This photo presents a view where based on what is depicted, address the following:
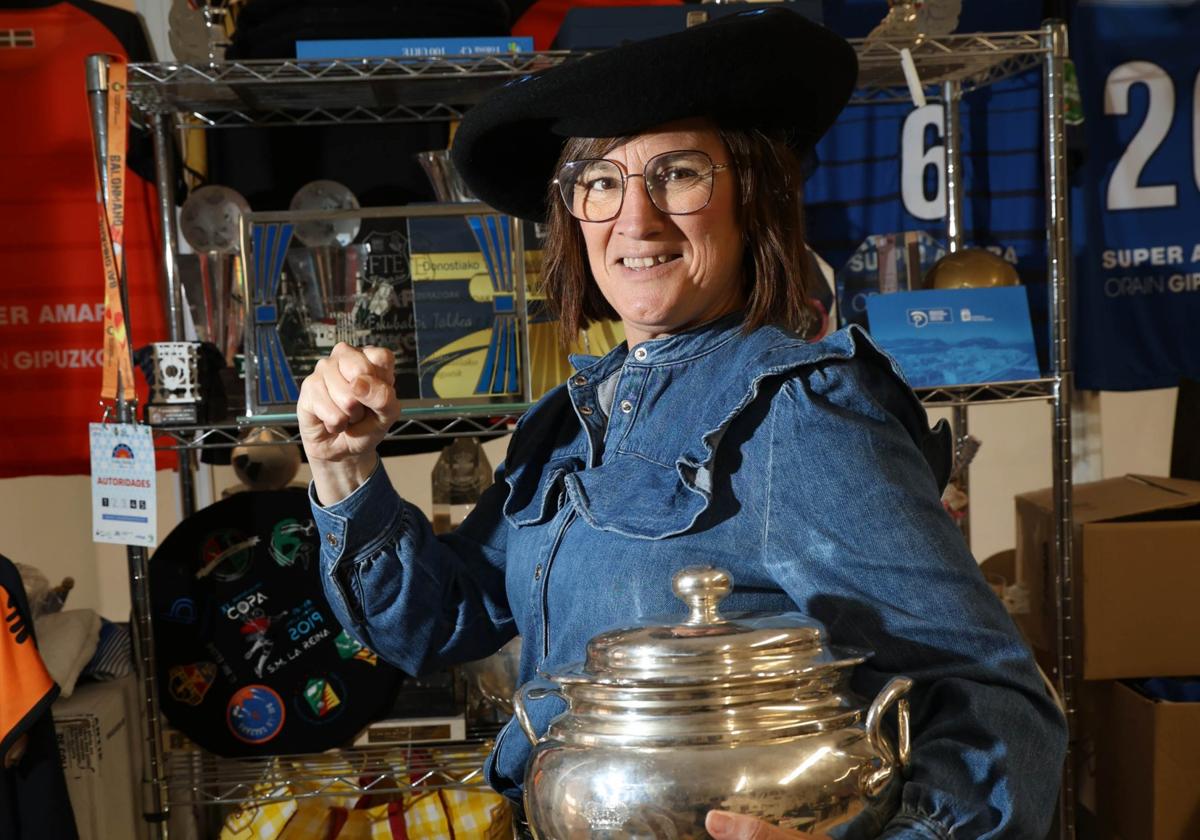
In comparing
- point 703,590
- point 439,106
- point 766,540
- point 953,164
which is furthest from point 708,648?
point 953,164

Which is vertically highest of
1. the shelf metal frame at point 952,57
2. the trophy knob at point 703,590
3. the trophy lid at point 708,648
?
the shelf metal frame at point 952,57

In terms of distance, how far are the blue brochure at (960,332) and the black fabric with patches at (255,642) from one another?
108cm

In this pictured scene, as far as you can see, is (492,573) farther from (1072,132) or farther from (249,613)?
(1072,132)

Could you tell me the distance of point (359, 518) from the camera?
1269 millimetres

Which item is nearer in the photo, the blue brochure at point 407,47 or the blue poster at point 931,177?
the blue brochure at point 407,47

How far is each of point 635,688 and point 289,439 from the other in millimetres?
1455

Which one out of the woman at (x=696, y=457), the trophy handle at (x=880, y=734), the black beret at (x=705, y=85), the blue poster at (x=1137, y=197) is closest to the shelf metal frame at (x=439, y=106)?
the blue poster at (x=1137, y=197)

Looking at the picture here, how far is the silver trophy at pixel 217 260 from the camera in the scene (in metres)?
2.34

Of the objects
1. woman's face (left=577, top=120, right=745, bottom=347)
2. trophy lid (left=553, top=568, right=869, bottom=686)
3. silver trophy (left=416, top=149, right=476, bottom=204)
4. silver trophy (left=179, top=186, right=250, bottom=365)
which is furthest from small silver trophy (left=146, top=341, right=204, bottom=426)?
trophy lid (left=553, top=568, right=869, bottom=686)

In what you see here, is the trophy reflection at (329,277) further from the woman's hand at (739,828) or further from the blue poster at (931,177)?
the woman's hand at (739,828)

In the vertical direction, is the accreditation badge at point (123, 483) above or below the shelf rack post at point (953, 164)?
below

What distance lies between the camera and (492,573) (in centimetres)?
141

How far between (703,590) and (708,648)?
7 cm

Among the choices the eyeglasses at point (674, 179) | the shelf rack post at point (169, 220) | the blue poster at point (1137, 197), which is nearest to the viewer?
the eyeglasses at point (674, 179)
